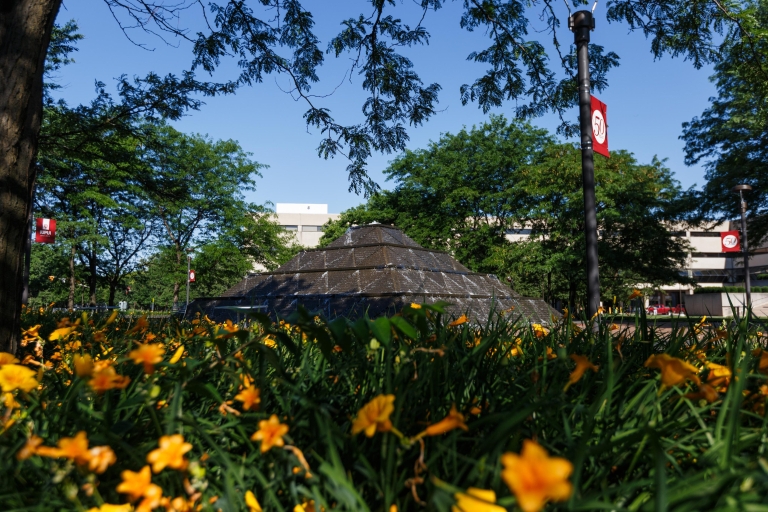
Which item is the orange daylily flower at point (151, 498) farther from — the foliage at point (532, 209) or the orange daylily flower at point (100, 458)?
the foliage at point (532, 209)

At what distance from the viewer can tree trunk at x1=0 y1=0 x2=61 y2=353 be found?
227 cm

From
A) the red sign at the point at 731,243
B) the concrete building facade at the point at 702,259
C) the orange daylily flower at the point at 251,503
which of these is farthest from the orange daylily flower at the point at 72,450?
the concrete building facade at the point at 702,259

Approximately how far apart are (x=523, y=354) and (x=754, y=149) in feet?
75.8

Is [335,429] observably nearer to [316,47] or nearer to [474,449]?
[474,449]

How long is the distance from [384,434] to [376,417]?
132mm

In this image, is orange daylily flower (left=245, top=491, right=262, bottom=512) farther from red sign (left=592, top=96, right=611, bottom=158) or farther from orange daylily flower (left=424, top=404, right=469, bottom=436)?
red sign (left=592, top=96, right=611, bottom=158)

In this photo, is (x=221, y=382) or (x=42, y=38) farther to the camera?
(x=42, y=38)

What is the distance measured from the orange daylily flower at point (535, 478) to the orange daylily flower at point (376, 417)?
0.32 m

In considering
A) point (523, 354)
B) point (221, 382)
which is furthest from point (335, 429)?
point (523, 354)

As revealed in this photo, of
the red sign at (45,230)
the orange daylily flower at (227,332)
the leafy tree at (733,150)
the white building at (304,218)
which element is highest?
the white building at (304,218)

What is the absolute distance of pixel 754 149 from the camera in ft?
65.0

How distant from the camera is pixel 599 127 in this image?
5355mm

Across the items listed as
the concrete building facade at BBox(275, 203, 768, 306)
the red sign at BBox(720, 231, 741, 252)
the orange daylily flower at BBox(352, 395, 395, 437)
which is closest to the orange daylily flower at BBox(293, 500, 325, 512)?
the orange daylily flower at BBox(352, 395, 395, 437)

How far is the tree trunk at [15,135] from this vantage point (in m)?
2.27
